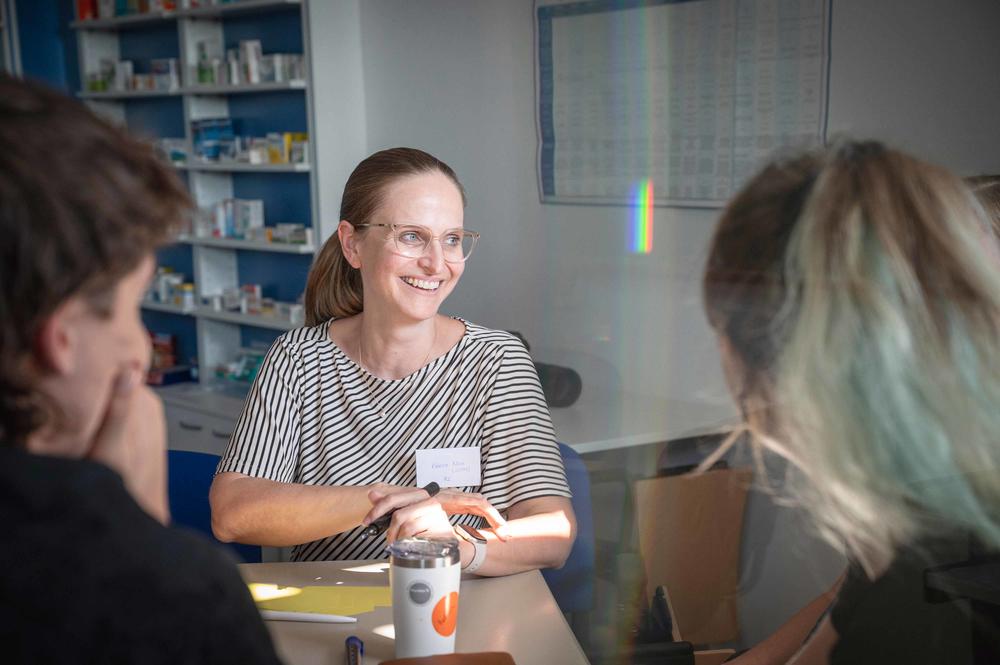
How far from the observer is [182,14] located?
4176mm

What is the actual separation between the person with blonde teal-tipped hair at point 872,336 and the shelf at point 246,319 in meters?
3.35

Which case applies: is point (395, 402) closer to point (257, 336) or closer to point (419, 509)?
point (419, 509)

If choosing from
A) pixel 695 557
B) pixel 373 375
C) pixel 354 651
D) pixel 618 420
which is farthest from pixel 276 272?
pixel 354 651

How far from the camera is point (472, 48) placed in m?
3.38

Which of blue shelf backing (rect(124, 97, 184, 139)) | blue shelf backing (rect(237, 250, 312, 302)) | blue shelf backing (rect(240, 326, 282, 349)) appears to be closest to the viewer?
blue shelf backing (rect(237, 250, 312, 302))

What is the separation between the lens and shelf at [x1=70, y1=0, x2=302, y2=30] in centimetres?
382

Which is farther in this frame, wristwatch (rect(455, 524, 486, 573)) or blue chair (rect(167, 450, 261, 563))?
blue chair (rect(167, 450, 261, 563))

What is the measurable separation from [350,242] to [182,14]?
2774mm

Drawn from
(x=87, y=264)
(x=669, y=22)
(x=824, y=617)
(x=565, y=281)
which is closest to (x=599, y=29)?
(x=669, y=22)

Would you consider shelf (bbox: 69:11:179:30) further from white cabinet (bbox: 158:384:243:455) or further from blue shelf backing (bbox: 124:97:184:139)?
white cabinet (bbox: 158:384:243:455)

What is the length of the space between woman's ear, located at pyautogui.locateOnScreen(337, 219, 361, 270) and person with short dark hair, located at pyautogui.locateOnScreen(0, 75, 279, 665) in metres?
1.28

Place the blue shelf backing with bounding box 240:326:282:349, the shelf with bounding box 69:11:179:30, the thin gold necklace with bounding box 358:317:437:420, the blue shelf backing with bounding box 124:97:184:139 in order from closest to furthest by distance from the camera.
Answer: the thin gold necklace with bounding box 358:317:437:420 → the shelf with bounding box 69:11:179:30 → the blue shelf backing with bounding box 240:326:282:349 → the blue shelf backing with bounding box 124:97:184:139

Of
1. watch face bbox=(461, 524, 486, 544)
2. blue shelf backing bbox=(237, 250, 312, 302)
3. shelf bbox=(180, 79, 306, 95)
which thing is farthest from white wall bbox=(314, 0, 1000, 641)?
watch face bbox=(461, 524, 486, 544)

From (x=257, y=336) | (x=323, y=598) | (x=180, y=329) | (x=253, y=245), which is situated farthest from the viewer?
(x=180, y=329)
